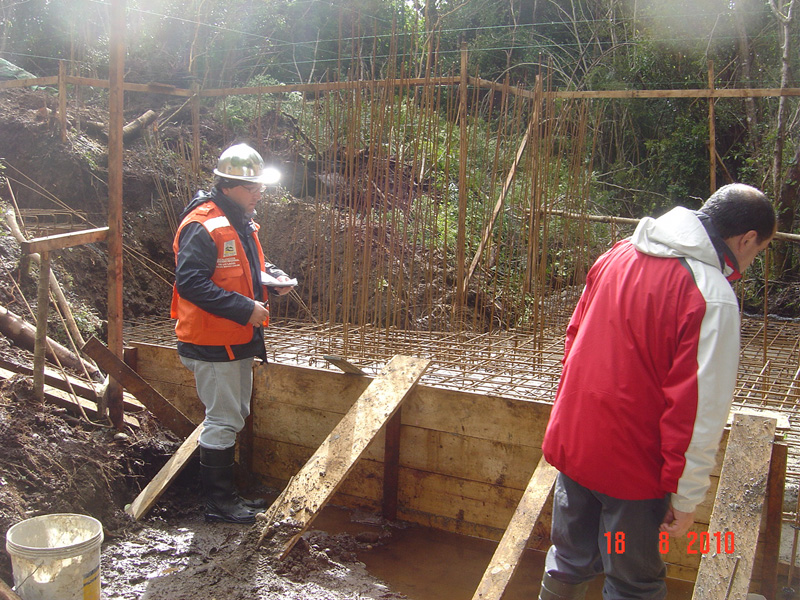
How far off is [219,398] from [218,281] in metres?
0.61

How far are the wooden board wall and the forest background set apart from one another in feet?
15.0

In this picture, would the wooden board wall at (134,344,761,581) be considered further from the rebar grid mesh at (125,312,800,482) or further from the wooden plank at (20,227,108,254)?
the wooden plank at (20,227,108,254)

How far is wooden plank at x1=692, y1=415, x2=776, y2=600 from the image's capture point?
8.00ft

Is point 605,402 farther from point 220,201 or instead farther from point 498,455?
point 220,201

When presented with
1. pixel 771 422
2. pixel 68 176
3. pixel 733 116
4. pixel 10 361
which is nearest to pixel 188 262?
pixel 10 361

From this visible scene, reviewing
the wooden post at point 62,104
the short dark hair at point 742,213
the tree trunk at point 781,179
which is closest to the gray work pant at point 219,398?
the short dark hair at point 742,213

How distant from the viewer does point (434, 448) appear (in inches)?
149

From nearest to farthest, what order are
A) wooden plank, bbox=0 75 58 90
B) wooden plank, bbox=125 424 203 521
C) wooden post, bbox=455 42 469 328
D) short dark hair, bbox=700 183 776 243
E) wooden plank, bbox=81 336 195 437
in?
1. short dark hair, bbox=700 183 776 243
2. wooden plank, bbox=125 424 203 521
3. wooden plank, bbox=81 336 195 437
4. wooden post, bbox=455 42 469 328
5. wooden plank, bbox=0 75 58 90

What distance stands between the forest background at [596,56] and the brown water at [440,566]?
5032mm

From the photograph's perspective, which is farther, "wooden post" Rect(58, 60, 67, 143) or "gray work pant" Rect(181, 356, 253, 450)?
"wooden post" Rect(58, 60, 67, 143)

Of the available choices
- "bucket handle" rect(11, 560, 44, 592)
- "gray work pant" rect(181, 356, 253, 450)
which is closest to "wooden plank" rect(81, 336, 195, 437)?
"gray work pant" rect(181, 356, 253, 450)

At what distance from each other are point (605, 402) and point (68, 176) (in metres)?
6.38

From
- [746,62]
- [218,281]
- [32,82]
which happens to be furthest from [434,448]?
[746,62]
